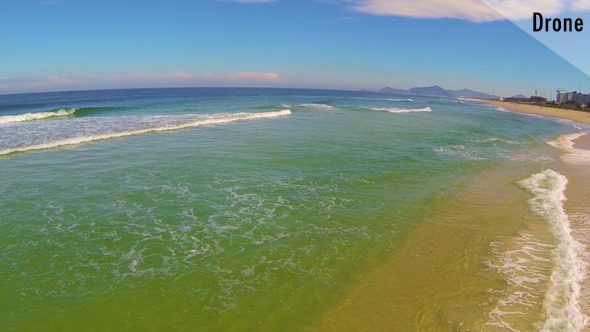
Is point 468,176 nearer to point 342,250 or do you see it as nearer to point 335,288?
point 342,250

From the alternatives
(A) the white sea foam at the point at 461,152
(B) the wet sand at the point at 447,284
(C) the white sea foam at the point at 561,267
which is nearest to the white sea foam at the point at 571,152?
(A) the white sea foam at the point at 461,152

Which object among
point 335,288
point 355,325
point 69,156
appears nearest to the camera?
point 355,325

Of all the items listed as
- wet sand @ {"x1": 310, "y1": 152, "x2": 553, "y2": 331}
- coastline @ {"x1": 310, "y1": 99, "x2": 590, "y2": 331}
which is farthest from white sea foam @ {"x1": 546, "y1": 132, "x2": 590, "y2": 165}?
wet sand @ {"x1": 310, "y1": 152, "x2": 553, "y2": 331}

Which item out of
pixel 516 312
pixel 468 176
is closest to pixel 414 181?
pixel 468 176

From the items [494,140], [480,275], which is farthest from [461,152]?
[480,275]

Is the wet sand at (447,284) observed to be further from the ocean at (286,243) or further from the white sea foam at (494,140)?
the white sea foam at (494,140)

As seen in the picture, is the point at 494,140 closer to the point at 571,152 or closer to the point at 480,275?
the point at 571,152

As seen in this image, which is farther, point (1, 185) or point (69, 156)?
point (69, 156)
